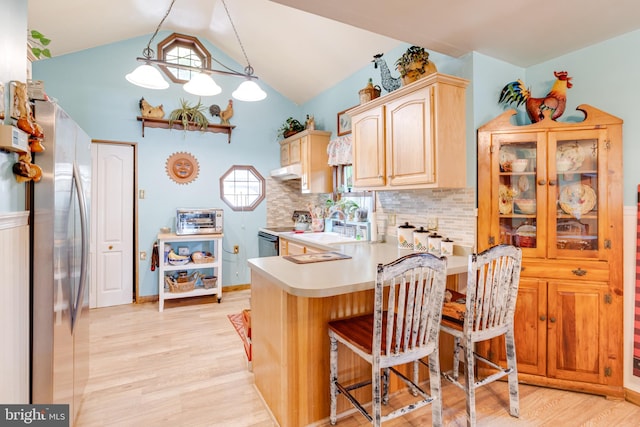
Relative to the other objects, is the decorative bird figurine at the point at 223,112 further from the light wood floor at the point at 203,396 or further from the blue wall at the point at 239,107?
the light wood floor at the point at 203,396

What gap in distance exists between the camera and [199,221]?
167 inches

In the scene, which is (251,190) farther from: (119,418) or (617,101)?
(617,101)

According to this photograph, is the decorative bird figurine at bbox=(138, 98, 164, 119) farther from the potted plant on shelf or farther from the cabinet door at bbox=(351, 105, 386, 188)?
the potted plant on shelf

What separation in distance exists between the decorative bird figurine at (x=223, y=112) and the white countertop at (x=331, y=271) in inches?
112

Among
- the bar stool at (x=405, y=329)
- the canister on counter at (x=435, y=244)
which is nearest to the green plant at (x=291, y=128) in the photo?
the canister on counter at (x=435, y=244)

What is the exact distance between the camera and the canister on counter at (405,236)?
2838 mm

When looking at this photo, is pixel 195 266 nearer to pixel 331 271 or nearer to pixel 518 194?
pixel 331 271

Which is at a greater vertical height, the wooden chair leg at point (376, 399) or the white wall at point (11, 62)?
the white wall at point (11, 62)

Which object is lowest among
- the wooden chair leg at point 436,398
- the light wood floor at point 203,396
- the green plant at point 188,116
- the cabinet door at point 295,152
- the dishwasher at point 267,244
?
the light wood floor at point 203,396

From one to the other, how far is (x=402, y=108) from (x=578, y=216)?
1.43 metres

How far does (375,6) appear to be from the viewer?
1830mm

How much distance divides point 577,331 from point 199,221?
3.94 metres

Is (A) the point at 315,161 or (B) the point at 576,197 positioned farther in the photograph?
(A) the point at 315,161

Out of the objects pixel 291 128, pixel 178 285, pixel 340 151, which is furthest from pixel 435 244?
pixel 178 285
